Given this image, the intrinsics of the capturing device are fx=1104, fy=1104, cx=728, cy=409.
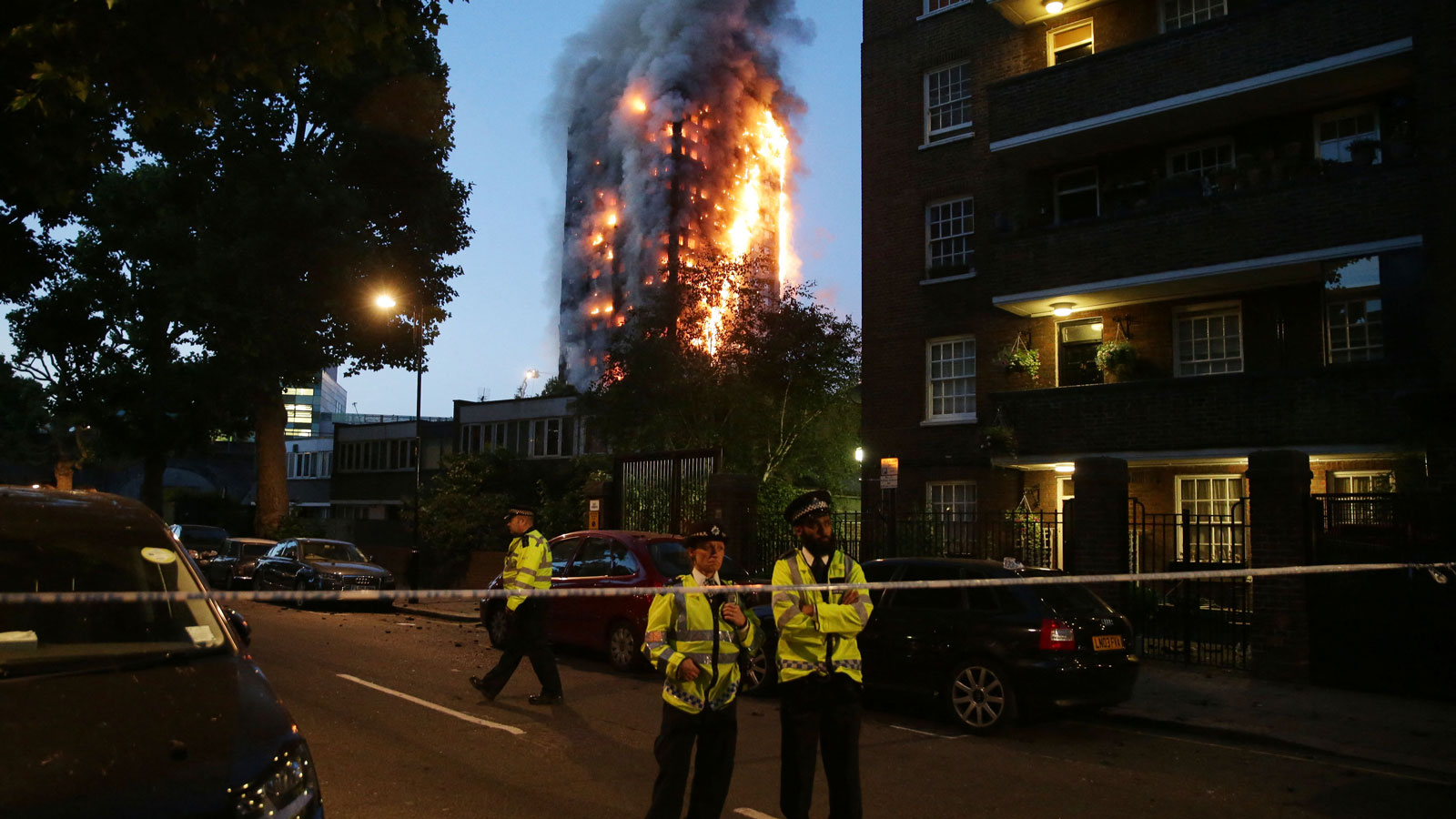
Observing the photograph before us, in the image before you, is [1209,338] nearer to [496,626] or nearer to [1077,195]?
[1077,195]

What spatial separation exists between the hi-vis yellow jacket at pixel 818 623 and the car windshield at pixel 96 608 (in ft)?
8.34

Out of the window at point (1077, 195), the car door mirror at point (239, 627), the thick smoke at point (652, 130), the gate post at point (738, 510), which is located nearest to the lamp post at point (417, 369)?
the gate post at point (738, 510)

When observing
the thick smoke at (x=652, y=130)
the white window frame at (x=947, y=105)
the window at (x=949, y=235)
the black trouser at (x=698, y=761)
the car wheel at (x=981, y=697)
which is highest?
the thick smoke at (x=652, y=130)

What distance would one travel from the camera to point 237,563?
1011 inches

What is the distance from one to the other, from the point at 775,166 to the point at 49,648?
84.9m

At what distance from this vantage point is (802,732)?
5.24 metres

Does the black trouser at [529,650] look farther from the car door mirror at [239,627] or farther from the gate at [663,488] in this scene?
the gate at [663,488]

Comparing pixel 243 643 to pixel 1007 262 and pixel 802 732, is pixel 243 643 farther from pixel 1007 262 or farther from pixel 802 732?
pixel 1007 262

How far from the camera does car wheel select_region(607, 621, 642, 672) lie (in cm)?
1276

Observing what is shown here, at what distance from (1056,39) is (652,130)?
6769 cm

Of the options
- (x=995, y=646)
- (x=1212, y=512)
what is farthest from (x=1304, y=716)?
(x=1212, y=512)

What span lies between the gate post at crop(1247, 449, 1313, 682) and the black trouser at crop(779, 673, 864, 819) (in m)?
9.38

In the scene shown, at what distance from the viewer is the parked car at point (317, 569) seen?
71.3 feet

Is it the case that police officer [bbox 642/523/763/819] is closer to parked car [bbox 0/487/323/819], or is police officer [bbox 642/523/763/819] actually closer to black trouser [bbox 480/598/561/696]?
parked car [bbox 0/487/323/819]
